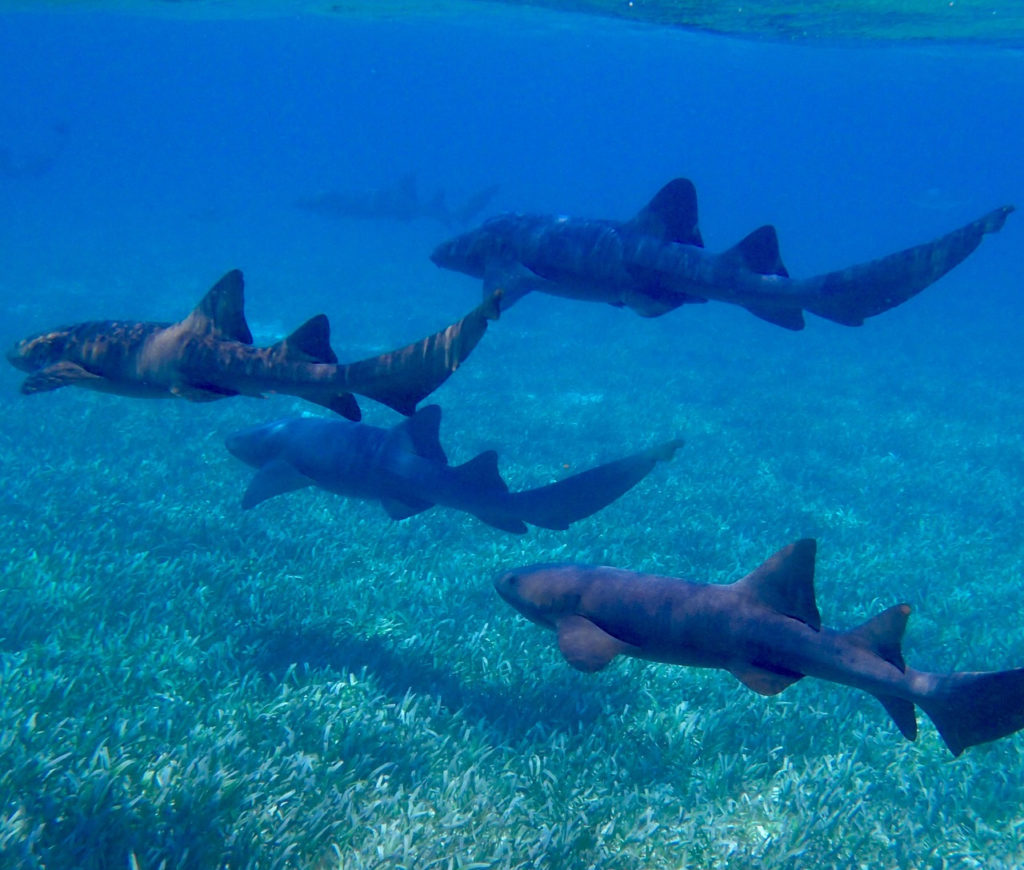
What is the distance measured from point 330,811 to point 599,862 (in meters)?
1.91

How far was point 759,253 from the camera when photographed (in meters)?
6.46

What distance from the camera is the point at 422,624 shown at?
25.6 ft

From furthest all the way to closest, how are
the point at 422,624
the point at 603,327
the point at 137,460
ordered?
the point at 603,327
the point at 137,460
the point at 422,624

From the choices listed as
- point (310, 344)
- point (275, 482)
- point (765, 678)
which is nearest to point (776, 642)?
point (765, 678)

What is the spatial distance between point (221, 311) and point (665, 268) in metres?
Answer: 4.11

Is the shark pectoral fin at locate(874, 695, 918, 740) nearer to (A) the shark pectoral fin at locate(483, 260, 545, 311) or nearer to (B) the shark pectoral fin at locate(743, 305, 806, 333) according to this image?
(B) the shark pectoral fin at locate(743, 305, 806, 333)

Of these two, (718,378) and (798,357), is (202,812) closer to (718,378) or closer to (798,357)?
(718,378)

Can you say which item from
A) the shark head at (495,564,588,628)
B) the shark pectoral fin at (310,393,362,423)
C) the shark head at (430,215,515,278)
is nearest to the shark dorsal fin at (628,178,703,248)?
the shark head at (430,215,515,278)

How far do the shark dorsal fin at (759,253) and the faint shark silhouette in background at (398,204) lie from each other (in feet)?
108

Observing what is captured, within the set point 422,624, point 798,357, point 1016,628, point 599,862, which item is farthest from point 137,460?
point 798,357

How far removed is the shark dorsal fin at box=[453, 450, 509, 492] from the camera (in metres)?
7.25

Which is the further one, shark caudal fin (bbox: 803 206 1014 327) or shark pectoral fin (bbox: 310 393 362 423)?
shark caudal fin (bbox: 803 206 1014 327)

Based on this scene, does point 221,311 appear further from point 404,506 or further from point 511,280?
point 404,506

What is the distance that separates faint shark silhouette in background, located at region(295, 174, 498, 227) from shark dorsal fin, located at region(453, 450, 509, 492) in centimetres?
3267
